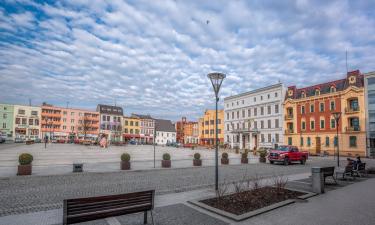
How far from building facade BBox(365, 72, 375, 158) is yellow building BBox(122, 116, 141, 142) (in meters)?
82.8

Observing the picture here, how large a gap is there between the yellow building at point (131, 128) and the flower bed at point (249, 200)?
9855 centimetres

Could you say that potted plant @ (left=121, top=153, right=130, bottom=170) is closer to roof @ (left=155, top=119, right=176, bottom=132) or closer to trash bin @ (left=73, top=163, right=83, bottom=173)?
trash bin @ (left=73, top=163, right=83, bottom=173)

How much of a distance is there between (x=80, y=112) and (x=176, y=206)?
322 feet

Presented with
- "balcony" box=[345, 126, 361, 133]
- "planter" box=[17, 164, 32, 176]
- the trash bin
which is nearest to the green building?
"planter" box=[17, 164, 32, 176]

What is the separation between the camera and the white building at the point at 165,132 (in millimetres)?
110169

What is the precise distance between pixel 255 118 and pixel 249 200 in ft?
180

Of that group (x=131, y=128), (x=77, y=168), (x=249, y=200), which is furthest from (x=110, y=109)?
(x=249, y=200)

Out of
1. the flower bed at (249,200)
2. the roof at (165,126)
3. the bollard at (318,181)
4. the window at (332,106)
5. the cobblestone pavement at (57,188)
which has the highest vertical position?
the window at (332,106)

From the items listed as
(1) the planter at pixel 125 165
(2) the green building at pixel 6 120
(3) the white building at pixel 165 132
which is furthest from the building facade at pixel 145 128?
(1) the planter at pixel 125 165

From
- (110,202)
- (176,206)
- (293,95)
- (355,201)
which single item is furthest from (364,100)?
(110,202)

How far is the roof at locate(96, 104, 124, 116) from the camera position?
10229cm

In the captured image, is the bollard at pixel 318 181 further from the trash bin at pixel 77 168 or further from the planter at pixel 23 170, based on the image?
the planter at pixel 23 170

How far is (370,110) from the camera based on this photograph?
1538 inches

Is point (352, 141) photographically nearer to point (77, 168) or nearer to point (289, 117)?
point (289, 117)
